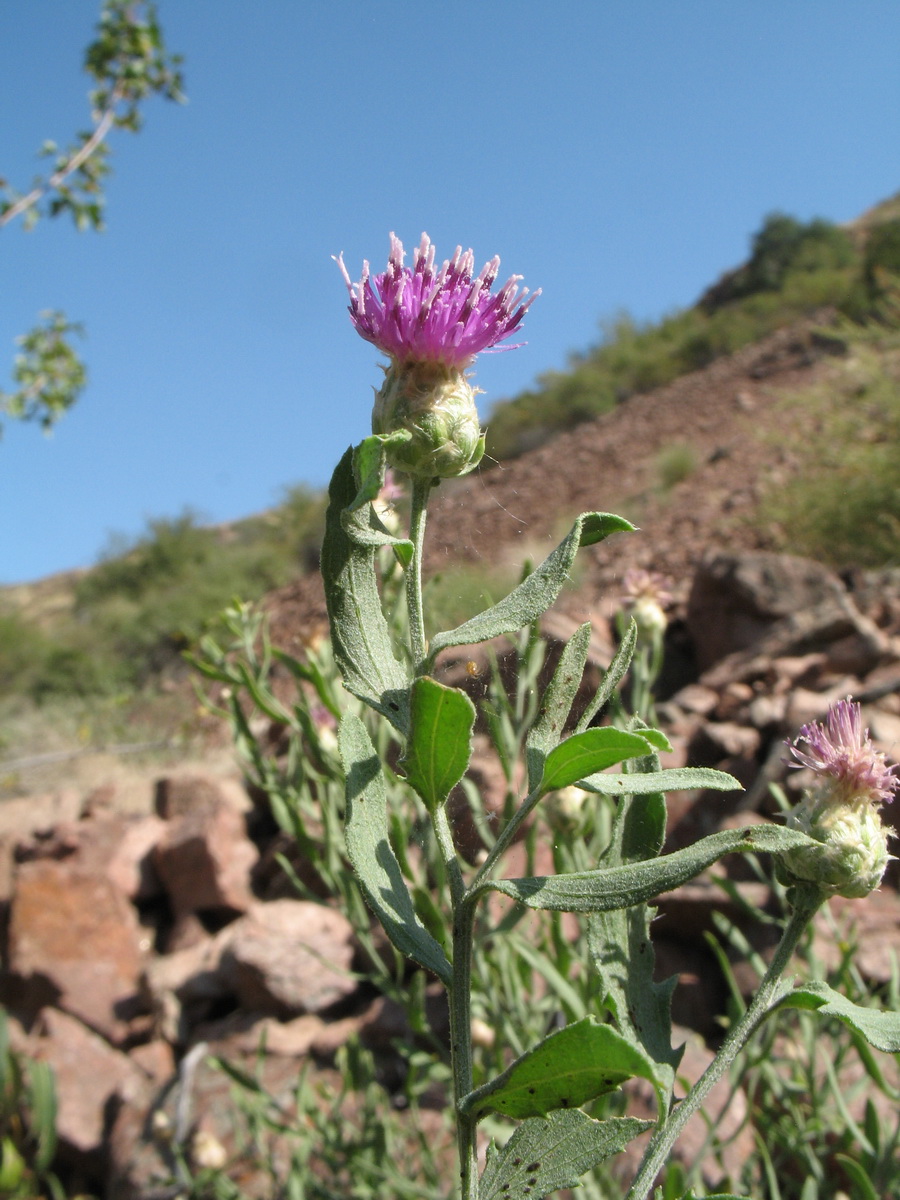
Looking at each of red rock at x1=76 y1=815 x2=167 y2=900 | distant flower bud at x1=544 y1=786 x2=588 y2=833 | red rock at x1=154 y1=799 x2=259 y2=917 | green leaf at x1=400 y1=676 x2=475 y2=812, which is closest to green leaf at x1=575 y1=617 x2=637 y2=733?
green leaf at x1=400 y1=676 x2=475 y2=812

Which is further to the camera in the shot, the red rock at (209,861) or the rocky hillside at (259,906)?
the red rock at (209,861)

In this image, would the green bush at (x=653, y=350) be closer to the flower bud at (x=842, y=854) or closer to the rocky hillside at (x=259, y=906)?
the rocky hillside at (x=259, y=906)

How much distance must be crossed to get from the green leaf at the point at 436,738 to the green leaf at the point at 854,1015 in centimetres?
40

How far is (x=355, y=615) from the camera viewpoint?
88 cm

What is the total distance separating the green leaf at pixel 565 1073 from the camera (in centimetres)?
65

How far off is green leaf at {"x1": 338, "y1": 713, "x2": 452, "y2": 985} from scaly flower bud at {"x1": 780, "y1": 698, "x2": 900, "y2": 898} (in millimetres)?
431

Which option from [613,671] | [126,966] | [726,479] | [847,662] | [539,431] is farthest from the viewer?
[539,431]

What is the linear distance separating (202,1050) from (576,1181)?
11.8 ft

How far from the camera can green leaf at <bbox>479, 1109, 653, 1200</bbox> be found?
761 millimetres

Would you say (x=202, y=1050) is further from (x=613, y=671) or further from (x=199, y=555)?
(x=199, y=555)

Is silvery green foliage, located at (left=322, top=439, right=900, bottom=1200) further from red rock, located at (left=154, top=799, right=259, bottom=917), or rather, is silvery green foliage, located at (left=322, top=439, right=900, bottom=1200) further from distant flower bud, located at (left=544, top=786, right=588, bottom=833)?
red rock, located at (left=154, top=799, right=259, bottom=917)

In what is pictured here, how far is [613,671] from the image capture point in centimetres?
85

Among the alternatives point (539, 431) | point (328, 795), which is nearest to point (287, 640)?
point (328, 795)

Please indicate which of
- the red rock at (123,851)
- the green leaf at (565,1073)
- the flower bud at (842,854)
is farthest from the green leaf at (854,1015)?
the red rock at (123,851)
